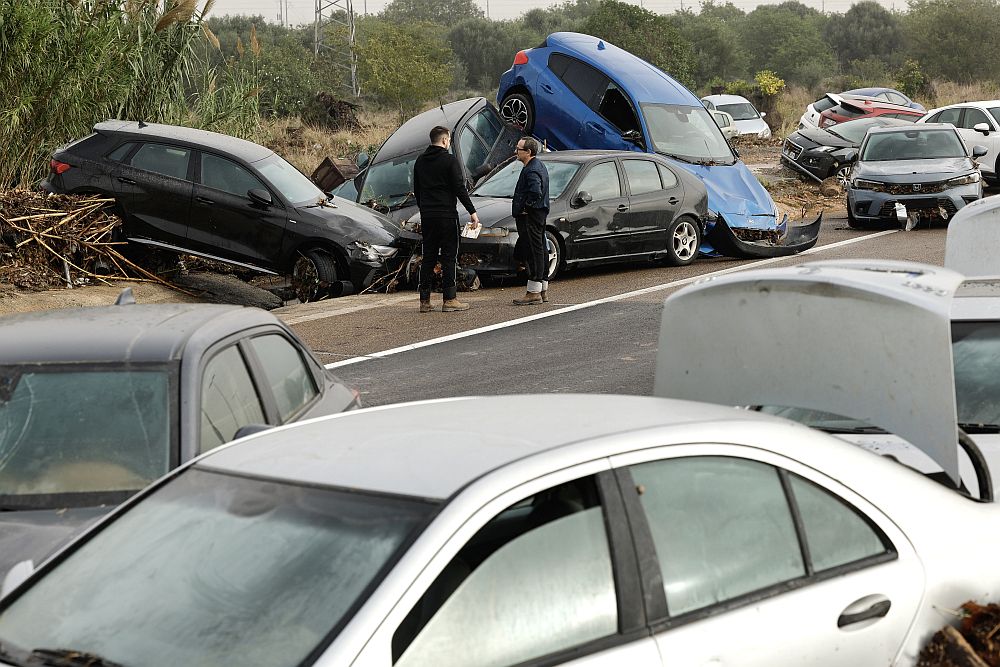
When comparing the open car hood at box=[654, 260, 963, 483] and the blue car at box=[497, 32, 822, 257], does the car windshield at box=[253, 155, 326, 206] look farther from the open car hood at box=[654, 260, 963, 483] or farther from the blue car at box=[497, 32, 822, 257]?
the open car hood at box=[654, 260, 963, 483]

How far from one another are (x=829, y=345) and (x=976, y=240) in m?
3.80

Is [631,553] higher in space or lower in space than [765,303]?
lower

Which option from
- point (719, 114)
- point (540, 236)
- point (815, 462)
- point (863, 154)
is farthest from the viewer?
point (719, 114)

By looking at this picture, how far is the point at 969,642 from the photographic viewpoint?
352cm

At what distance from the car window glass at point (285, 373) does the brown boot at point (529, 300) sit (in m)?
8.09

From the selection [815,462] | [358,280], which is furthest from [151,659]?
[358,280]

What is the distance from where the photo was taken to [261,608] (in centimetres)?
287

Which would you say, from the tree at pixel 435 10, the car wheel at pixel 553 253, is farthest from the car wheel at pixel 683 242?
the tree at pixel 435 10

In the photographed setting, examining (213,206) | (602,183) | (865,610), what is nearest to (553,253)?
(602,183)

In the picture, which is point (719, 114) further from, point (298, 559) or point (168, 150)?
point (298, 559)

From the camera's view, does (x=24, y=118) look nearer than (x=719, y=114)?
Yes

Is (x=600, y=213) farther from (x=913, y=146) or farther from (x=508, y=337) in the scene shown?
(x=913, y=146)

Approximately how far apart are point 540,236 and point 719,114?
22.2 meters

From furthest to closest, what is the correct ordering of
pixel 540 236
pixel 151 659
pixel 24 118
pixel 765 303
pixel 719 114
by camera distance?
1. pixel 719 114
2. pixel 24 118
3. pixel 540 236
4. pixel 765 303
5. pixel 151 659
